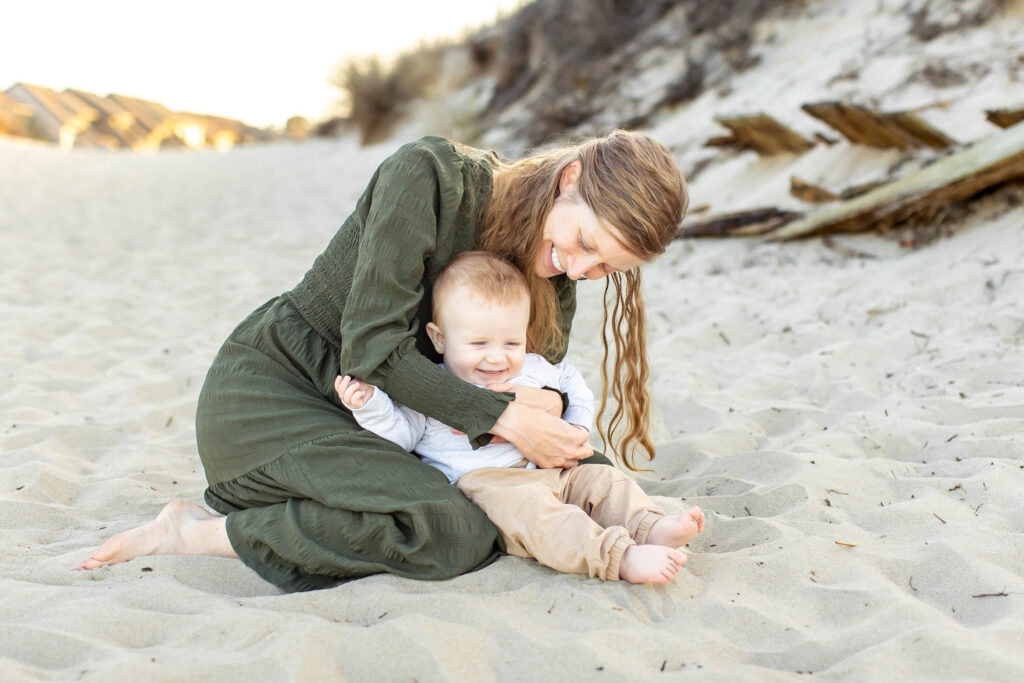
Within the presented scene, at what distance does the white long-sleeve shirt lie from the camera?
230 cm

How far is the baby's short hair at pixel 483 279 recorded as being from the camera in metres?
2.31

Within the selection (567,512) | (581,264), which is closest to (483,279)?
(581,264)

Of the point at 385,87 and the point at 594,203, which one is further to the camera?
the point at 385,87

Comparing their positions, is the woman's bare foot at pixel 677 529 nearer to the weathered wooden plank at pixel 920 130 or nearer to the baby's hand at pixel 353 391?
the baby's hand at pixel 353 391

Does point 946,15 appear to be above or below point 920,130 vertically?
above

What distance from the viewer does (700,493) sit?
2.81 m

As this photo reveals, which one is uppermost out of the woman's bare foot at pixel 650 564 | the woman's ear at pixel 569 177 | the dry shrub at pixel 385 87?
the dry shrub at pixel 385 87

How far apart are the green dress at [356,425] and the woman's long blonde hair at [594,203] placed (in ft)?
0.38

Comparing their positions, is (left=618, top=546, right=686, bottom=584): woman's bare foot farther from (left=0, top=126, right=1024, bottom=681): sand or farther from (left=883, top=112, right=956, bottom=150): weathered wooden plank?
(left=883, top=112, right=956, bottom=150): weathered wooden plank

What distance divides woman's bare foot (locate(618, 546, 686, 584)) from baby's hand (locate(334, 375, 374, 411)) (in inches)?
30.3

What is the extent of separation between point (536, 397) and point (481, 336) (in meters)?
0.24

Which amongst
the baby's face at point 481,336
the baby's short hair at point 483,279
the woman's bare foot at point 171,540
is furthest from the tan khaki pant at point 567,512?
the woman's bare foot at point 171,540

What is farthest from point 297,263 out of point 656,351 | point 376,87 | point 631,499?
point 376,87

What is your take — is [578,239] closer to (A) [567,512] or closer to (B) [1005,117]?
(A) [567,512]
